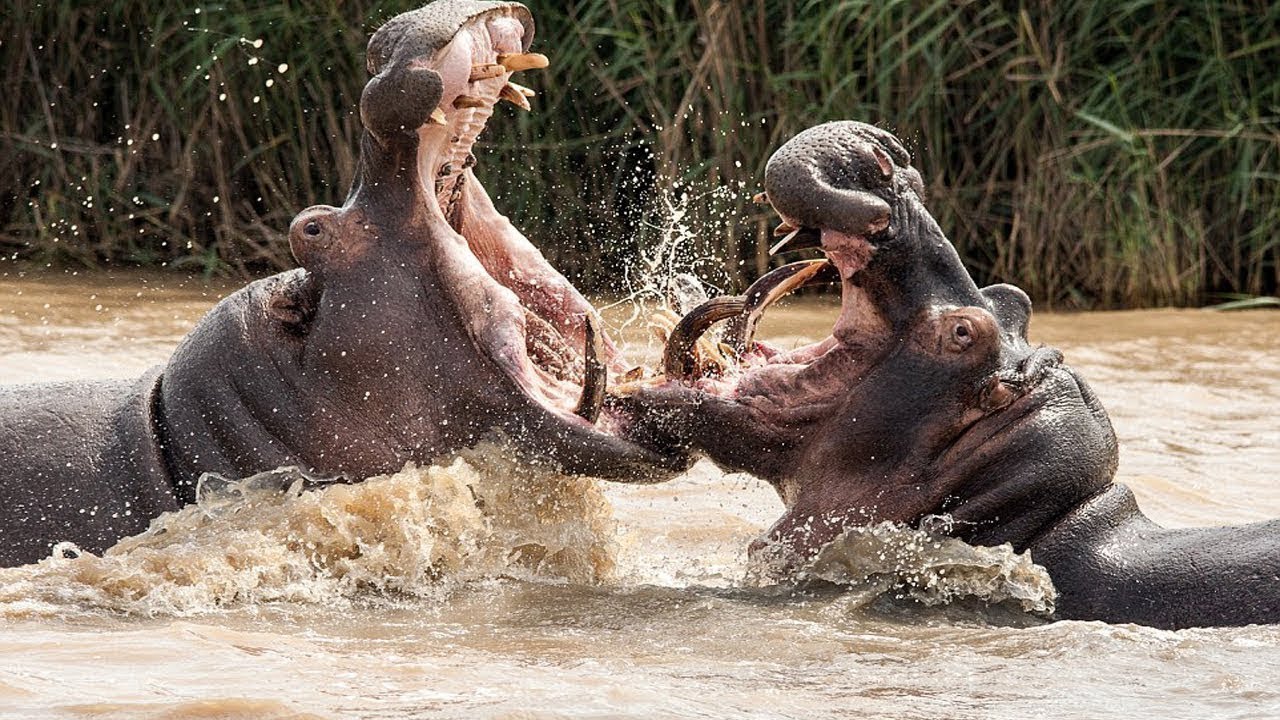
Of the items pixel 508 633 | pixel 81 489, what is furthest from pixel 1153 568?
pixel 81 489

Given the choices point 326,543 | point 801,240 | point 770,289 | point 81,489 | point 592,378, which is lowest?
point 326,543

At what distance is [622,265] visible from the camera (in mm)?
8914

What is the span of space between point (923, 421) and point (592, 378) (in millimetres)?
608

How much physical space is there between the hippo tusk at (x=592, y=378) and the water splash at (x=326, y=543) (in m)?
0.16

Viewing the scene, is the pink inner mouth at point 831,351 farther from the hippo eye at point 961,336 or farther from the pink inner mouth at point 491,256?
the pink inner mouth at point 491,256

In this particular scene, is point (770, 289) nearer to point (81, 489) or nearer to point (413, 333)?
point (413, 333)

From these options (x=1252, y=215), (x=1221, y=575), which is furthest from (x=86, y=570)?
(x=1252, y=215)

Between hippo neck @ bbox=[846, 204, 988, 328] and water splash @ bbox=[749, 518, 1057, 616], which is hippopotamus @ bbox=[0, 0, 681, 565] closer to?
water splash @ bbox=[749, 518, 1057, 616]

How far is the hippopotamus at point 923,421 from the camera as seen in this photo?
3.70 meters

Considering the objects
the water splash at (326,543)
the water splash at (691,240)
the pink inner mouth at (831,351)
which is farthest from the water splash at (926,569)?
the water splash at (691,240)

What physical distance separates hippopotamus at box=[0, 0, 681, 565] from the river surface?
3.0 inches

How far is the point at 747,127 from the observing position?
29.2 feet

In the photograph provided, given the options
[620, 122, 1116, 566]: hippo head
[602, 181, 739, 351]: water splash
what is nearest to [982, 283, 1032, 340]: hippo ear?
[620, 122, 1116, 566]: hippo head

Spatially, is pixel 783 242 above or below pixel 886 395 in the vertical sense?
above
